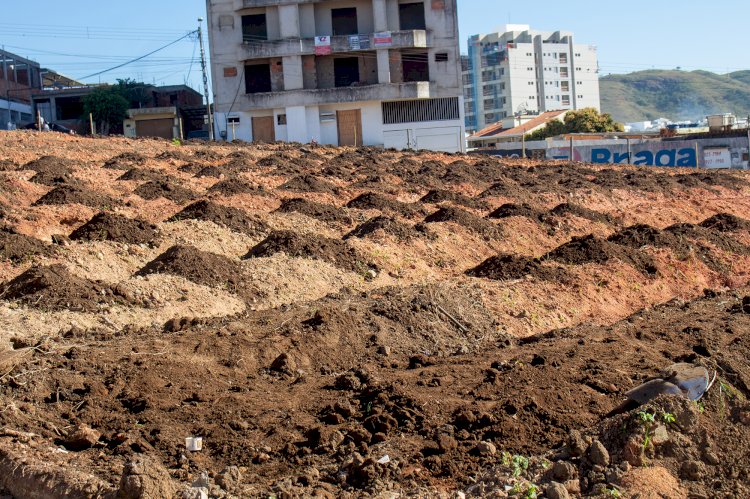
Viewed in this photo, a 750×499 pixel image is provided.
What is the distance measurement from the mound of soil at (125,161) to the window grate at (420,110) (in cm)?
2966

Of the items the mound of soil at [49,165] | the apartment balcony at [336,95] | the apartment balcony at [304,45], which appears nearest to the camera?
the mound of soil at [49,165]

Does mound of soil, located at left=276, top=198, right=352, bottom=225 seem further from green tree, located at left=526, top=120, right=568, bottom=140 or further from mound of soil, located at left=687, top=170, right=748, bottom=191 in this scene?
green tree, located at left=526, top=120, right=568, bottom=140

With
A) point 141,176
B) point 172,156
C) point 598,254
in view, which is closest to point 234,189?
point 141,176

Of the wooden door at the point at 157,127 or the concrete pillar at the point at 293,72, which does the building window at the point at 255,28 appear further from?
the wooden door at the point at 157,127

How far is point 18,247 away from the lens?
12852mm

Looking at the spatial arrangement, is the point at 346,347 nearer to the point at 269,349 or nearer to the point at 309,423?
the point at 269,349

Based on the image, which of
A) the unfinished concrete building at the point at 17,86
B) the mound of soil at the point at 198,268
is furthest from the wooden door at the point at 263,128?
the mound of soil at the point at 198,268

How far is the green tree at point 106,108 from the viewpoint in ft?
189

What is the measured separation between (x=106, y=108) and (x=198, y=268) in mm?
48162

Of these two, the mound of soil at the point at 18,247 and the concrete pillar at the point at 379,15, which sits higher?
the concrete pillar at the point at 379,15

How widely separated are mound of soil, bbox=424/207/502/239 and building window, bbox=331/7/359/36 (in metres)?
40.3

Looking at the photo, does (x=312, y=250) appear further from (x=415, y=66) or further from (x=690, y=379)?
(x=415, y=66)

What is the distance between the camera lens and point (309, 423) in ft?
21.4

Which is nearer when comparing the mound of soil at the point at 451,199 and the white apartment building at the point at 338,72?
the mound of soil at the point at 451,199
